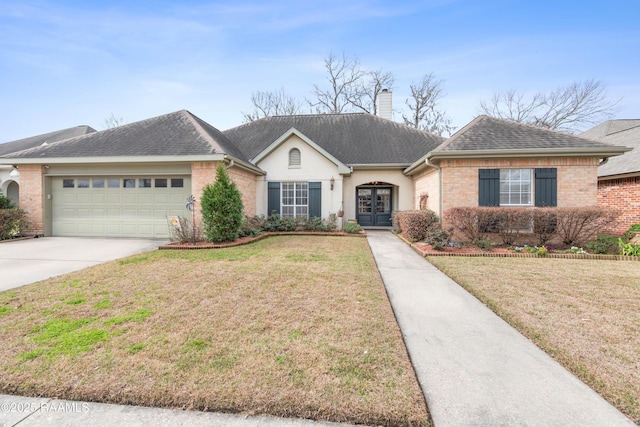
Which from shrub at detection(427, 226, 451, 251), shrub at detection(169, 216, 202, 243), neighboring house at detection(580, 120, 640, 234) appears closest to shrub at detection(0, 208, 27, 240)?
shrub at detection(169, 216, 202, 243)

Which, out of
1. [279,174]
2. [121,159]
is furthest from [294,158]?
[121,159]

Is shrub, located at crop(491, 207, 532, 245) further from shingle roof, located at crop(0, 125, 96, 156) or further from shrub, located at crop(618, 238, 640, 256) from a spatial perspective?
shingle roof, located at crop(0, 125, 96, 156)

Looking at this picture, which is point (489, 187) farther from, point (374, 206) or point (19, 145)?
→ point (19, 145)

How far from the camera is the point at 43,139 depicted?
20.3 m

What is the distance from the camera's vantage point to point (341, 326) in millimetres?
3152

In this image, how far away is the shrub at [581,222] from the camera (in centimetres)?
755

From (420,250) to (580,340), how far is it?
16.6ft

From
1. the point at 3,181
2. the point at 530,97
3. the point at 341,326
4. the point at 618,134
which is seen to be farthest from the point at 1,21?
the point at 530,97

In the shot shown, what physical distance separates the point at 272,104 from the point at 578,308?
2766 centimetres

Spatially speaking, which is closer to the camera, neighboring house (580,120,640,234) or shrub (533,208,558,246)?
shrub (533,208,558,246)

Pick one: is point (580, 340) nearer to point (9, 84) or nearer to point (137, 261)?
point (137, 261)

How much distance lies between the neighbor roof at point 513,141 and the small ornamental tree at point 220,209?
709 cm

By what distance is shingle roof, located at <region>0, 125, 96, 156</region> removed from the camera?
19506mm

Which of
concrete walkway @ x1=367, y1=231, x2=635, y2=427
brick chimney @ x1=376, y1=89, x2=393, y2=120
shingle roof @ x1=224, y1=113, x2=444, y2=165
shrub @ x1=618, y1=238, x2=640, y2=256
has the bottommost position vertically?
concrete walkway @ x1=367, y1=231, x2=635, y2=427
